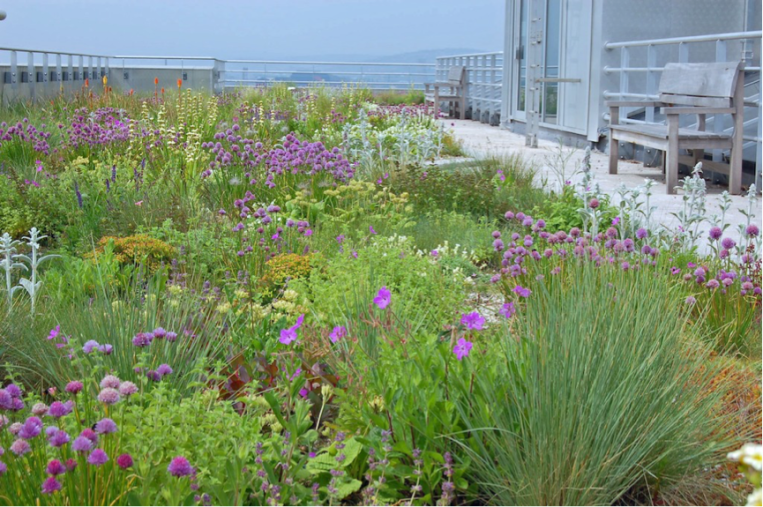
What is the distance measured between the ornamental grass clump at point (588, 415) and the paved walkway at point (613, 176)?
2.39m

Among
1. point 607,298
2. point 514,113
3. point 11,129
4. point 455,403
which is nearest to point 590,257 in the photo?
point 607,298

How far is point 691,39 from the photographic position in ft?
31.8

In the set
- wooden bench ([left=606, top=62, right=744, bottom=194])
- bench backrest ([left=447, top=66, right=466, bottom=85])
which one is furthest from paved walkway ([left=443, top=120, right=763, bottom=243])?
bench backrest ([left=447, top=66, right=466, bottom=85])

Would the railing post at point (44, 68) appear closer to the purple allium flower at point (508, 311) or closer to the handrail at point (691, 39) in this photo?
the handrail at point (691, 39)

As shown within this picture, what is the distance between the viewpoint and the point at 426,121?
13.0 meters

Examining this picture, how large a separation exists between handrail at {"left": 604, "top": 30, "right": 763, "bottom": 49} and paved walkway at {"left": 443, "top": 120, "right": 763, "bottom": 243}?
1.49 m

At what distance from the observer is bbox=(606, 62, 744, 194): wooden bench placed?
7.96 m

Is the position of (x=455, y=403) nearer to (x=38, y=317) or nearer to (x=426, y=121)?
(x=38, y=317)

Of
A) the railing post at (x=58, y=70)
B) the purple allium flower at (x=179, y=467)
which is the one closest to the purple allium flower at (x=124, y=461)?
the purple allium flower at (x=179, y=467)

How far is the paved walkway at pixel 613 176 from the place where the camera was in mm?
6556

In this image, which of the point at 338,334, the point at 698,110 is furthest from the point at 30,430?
the point at 698,110

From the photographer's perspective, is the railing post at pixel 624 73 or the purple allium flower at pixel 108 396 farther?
the railing post at pixel 624 73

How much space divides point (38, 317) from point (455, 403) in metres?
1.99

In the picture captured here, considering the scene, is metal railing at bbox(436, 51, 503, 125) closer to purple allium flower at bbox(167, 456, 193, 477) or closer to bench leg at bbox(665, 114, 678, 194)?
bench leg at bbox(665, 114, 678, 194)
